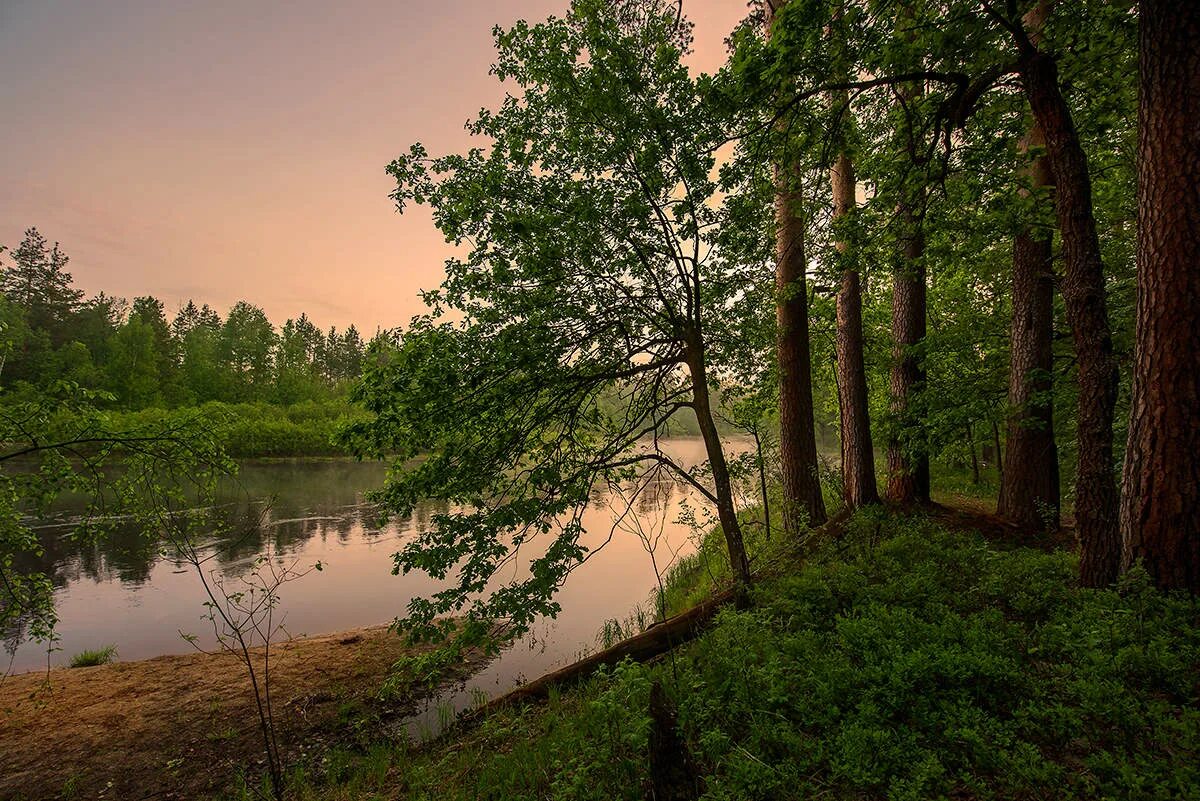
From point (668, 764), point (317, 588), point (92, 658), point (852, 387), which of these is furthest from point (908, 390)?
point (92, 658)

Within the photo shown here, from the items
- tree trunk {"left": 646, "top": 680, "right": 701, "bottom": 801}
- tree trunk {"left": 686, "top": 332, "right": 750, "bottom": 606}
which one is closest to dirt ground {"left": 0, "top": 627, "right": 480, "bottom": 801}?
tree trunk {"left": 646, "top": 680, "right": 701, "bottom": 801}

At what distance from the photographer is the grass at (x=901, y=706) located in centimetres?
277

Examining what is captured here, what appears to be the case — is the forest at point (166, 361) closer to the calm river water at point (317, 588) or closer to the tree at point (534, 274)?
the calm river water at point (317, 588)

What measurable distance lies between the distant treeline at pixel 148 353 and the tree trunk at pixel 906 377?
5008 centimetres

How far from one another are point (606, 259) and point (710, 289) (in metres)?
1.61

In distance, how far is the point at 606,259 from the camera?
548 cm

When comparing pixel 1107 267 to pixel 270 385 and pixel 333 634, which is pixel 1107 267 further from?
pixel 270 385

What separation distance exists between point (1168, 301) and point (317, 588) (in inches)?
727

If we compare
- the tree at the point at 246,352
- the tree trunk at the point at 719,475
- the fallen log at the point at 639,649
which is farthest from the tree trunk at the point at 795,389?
the tree at the point at 246,352

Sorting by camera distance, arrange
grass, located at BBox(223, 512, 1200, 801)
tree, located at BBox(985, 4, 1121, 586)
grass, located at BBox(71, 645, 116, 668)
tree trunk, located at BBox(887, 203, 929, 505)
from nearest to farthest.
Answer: grass, located at BBox(223, 512, 1200, 801), tree, located at BBox(985, 4, 1121, 586), tree trunk, located at BBox(887, 203, 929, 505), grass, located at BBox(71, 645, 116, 668)

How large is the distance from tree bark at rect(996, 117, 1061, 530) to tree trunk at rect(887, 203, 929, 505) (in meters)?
1.30

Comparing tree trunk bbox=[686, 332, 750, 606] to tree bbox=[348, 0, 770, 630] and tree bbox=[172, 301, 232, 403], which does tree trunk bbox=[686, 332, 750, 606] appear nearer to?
tree bbox=[348, 0, 770, 630]

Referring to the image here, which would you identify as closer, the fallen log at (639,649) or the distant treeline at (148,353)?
the fallen log at (639,649)

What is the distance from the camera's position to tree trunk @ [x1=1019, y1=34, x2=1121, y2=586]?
4.32m
